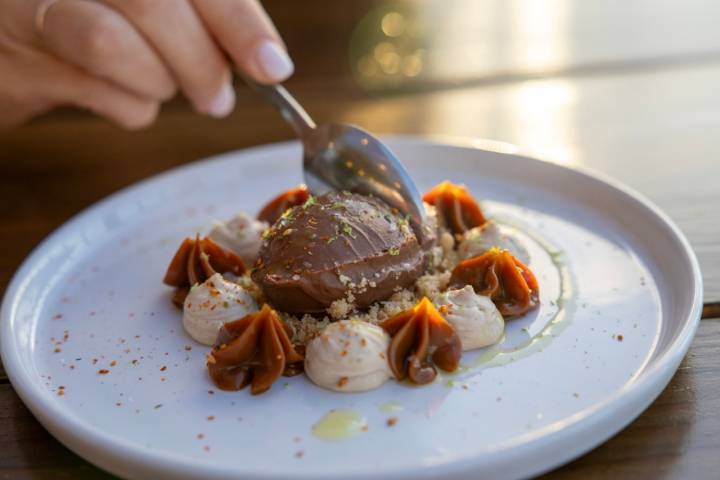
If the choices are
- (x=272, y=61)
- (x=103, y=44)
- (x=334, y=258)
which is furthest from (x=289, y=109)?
(x=334, y=258)

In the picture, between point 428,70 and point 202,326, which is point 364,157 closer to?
point 202,326

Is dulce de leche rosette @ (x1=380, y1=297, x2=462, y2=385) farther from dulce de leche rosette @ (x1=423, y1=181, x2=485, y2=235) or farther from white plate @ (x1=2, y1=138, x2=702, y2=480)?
dulce de leche rosette @ (x1=423, y1=181, x2=485, y2=235)

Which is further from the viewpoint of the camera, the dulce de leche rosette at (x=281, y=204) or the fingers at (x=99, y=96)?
the fingers at (x=99, y=96)

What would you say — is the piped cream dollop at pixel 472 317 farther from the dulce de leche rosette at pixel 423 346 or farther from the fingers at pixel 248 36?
the fingers at pixel 248 36

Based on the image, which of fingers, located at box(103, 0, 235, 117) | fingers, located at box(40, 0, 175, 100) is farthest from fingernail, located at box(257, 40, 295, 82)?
fingers, located at box(40, 0, 175, 100)

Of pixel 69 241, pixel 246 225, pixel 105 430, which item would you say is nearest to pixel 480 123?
pixel 246 225

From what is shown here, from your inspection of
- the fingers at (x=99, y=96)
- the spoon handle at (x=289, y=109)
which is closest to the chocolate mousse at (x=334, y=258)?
the spoon handle at (x=289, y=109)
